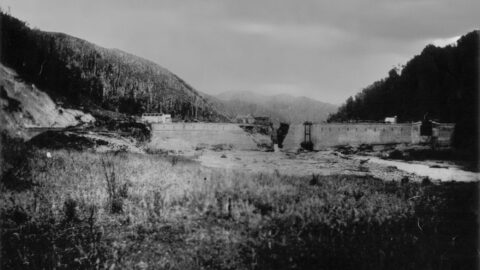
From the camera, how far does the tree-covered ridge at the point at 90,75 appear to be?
Answer: 36844mm

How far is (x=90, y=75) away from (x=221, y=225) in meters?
77.1

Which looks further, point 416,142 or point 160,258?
point 416,142

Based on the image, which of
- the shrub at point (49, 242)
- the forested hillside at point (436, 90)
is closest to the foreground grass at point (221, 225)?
the shrub at point (49, 242)

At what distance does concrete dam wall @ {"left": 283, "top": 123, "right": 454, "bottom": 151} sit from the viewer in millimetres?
40531

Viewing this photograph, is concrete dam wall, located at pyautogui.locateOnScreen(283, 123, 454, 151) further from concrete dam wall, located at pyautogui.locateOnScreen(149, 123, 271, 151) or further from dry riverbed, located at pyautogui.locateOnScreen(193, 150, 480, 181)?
dry riverbed, located at pyautogui.locateOnScreen(193, 150, 480, 181)

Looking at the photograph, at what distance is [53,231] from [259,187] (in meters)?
5.16

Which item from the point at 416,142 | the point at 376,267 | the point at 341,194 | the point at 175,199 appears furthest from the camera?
the point at 416,142

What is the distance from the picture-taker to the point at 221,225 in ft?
25.1

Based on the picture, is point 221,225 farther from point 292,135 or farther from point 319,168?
point 292,135

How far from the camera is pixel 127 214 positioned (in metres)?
7.89

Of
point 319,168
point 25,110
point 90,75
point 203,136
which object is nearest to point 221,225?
point 319,168

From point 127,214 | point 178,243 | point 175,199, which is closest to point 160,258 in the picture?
point 178,243

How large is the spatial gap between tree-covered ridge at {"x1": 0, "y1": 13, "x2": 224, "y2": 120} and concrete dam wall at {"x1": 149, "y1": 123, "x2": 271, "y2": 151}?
1363 cm

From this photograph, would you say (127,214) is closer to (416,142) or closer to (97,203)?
(97,203)
